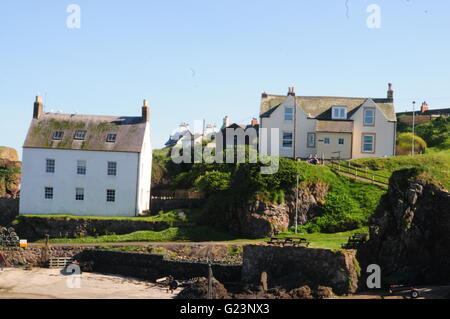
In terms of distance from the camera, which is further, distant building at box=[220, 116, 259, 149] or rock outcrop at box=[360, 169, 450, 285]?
distant building at box=[220, 116, 259, 149]

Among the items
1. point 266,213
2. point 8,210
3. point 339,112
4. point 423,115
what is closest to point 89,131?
point 8,210

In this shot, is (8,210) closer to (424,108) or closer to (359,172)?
(359,172)

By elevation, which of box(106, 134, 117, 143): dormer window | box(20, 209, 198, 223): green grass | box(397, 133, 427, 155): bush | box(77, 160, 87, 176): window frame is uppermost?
box(397, 133, 427, 155): bush

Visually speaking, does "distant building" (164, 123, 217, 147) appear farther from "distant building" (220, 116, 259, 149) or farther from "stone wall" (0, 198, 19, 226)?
"stone wall" (0, 198, 19, 226)

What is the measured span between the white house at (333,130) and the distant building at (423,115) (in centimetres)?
2165

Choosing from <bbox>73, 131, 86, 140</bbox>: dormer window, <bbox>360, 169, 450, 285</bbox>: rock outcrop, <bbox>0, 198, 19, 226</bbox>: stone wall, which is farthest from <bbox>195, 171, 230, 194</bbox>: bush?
<bbox>360, 169, 450, 285</bbox>: rock outcrop

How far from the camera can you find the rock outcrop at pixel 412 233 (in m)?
39.8

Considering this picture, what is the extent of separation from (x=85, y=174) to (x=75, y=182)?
1.00m

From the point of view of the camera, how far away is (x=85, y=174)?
58.3 m

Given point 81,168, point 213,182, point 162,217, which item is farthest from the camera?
point 81,168

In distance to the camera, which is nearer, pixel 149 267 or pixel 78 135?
pixel 149 267

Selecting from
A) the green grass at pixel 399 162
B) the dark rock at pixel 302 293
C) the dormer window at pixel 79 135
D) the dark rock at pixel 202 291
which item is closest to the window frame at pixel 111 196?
the dormer window at pixel 79 135

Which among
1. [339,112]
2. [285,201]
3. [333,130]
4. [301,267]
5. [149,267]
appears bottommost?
[149,267]

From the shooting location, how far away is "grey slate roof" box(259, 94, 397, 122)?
65.0 meters
